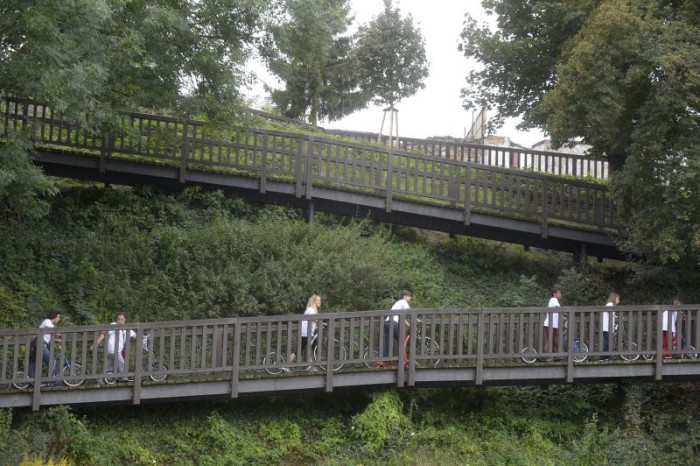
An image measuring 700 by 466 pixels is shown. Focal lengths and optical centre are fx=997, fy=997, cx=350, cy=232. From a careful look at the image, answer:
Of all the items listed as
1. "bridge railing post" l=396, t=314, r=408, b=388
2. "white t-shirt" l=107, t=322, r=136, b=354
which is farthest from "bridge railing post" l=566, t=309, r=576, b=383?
"white t-shirt" l=107, t=322, r=136, b=354

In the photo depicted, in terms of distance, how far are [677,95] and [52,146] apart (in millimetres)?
13304

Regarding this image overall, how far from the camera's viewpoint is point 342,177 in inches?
895

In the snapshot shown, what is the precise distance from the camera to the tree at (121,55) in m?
15.1

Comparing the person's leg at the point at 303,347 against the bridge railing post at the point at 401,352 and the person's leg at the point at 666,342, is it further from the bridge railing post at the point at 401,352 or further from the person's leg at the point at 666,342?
the person's leg at the point at 666,342

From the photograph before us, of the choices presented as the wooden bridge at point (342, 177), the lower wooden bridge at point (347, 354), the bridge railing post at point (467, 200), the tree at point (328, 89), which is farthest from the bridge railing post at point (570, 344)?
the tree at point (328, 89)

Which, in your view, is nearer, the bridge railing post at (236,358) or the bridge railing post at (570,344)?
the bridge railing post at (236,358)

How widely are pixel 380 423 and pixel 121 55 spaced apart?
797 cm

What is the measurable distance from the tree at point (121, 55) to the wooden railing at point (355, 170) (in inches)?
84.9

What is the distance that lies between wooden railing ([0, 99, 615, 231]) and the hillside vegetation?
92cm

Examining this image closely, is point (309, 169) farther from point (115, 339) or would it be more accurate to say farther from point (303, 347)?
point (115, 339)

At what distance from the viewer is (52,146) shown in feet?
73.2

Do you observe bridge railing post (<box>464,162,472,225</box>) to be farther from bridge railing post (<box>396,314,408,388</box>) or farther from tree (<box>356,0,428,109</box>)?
tree (<box>356,0,428,109</box>)

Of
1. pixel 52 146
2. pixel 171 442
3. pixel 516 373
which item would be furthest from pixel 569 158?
pixel 171 442

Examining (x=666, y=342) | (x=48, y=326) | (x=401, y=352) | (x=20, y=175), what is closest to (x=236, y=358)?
(x=401, y=352)
